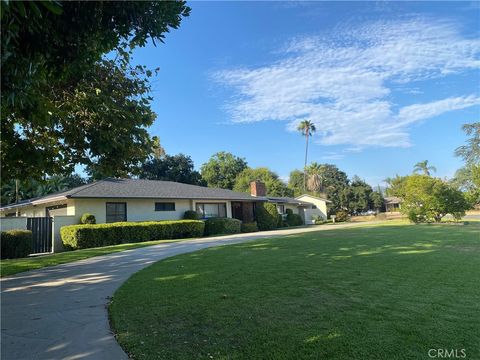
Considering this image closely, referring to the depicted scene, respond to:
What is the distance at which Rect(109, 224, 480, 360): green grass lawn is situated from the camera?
3799 millimetres

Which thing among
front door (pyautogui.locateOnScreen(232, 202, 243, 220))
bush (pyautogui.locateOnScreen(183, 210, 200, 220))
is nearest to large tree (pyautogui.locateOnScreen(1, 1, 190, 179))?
bush (pyautogui.locateOnScreen(183, 210, 200, 220))

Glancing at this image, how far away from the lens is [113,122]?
29.5 ft

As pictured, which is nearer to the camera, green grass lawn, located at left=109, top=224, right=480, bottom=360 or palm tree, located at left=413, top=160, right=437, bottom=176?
green grass lawn, located at left=109, top=224, right=480, bottom=360

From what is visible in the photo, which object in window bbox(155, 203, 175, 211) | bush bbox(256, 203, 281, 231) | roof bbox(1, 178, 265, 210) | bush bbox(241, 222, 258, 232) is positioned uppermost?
roof bbox(1, 178, 265, 210)

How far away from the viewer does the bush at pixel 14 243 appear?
1588 cm

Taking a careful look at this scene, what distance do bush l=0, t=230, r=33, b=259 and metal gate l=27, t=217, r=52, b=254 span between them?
2.63 meters

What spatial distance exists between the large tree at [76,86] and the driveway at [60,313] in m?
2.81

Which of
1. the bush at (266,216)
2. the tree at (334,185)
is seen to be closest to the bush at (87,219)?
the bush at (266,216)

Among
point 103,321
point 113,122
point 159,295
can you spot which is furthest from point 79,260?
point 103,321

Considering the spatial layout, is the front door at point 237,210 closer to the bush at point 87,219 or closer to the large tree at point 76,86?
the bush at point 87,219

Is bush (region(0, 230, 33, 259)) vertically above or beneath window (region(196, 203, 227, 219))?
beneath

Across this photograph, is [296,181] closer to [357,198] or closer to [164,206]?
[357,198]

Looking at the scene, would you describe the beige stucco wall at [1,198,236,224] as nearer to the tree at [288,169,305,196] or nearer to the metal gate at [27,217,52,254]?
the metal gate at [27,217,52,254]

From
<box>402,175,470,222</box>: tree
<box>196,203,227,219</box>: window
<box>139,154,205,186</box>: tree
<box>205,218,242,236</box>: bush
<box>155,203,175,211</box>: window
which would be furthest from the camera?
<box>139,154,205,186</box>: tree
